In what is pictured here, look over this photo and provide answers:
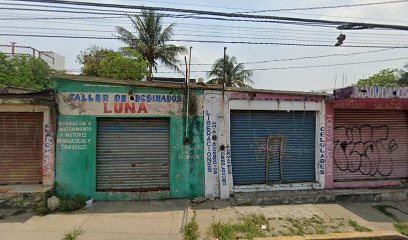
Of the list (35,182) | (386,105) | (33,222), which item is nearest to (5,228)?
(33,222)

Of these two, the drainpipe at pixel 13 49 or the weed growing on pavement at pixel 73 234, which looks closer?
the weed growing on pavement at pixel 73 234

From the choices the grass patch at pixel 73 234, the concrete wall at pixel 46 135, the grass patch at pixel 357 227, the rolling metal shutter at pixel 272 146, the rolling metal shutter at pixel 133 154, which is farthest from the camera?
the rolling metal shutter at pixel 272 146

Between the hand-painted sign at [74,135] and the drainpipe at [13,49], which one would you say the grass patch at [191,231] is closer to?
the hand-painted sign at [74,135]

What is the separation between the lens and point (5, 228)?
5465 mm

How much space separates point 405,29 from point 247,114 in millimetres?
5262

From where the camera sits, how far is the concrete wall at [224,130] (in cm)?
743

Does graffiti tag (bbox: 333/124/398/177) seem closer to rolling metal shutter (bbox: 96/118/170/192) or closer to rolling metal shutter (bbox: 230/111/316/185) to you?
rolling metal shutter (bbox: 230/111/316/185)

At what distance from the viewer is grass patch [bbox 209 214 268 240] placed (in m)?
5.37

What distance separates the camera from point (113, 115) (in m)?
7.15

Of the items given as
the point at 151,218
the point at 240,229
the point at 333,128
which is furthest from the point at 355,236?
the point at 151,218

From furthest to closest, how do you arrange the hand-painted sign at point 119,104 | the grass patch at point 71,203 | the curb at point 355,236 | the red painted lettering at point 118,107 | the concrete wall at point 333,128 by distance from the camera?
the concrete wall at point 333,128, the red painted lettering at point 118,107, the hand-painted sign at point 119,104, the grass patch at point 71,203, the curb at point 355,236

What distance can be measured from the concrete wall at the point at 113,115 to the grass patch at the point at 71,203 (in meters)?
0.18

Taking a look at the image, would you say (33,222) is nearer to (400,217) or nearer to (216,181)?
(216,181)

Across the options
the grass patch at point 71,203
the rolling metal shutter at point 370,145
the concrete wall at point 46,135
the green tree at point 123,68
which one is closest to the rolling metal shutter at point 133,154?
the grass patch at point 71,203
